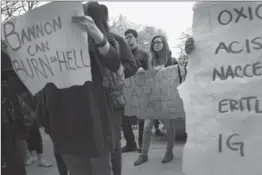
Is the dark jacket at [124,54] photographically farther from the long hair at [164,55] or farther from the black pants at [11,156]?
the long hair at [164,55]

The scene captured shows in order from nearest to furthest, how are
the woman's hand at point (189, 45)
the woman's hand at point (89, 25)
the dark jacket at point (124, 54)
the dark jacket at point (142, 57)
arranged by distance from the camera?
1. the woman's hand at point (89, 25)
2. the woman's hand at point (189, 45)
3. the dark jacket at point (124, 54)
4. the dark jacket at point (142, 57)

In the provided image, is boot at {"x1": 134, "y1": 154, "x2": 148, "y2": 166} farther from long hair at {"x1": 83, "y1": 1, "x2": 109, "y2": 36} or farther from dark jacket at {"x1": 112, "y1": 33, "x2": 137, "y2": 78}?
long hair at {"x1": 83, "y1": 1, "x2": 109, "y2": 36}

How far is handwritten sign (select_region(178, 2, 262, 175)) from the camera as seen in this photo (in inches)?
91.4

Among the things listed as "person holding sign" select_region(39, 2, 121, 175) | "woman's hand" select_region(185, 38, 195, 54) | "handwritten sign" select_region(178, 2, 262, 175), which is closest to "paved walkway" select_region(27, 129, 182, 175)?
"person holding sign" select_region(39, 2, 121, 175)

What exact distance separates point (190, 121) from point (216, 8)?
638 millimetres

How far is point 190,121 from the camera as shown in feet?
7.92

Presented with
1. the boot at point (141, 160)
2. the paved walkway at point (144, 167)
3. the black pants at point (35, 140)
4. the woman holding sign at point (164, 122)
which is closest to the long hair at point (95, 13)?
the paved walkway at point (144, 167)

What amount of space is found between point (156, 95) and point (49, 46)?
10.5ft

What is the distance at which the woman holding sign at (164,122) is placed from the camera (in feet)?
17.5

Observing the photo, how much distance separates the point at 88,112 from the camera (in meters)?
2.47

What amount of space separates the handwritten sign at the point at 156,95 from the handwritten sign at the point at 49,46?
3.01 meters

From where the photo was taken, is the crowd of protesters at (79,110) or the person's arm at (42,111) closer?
the crowd of protesters at (79,110)

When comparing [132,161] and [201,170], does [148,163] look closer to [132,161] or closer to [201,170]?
[132,161]

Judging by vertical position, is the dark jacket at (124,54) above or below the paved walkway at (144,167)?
above
